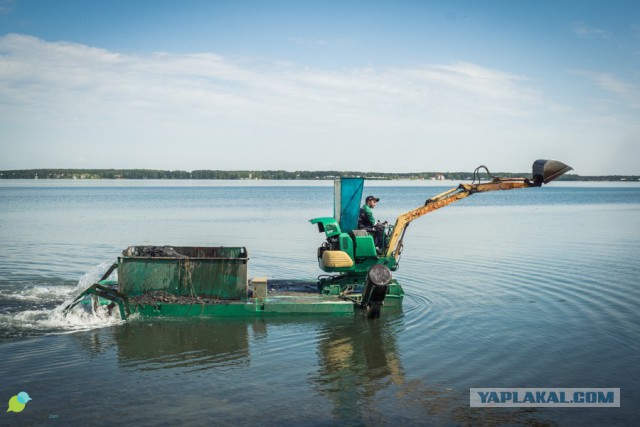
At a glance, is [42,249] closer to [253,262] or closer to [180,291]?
[253,262]

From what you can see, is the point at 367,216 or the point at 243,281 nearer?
the point at 243,281

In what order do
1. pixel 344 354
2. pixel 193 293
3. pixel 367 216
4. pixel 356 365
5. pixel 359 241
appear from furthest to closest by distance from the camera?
pixel 367 216
pixel 359 241
pixel 193 293
pixel 344 354
pixel 356 365

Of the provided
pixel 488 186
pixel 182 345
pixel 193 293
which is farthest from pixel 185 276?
pixel 488 186

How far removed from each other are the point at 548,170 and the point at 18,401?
10.1 metres

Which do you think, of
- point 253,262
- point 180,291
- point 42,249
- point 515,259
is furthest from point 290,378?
point 42,249

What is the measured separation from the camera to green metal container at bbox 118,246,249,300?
506 inches

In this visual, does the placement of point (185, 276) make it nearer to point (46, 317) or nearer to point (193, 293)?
point (193, 293)

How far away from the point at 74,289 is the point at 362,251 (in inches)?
307

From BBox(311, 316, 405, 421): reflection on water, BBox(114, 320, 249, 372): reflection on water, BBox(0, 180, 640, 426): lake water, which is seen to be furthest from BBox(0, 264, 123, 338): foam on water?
BBox(311, 316, 405, 421): reflection on water

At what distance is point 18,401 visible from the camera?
8227 millimetres

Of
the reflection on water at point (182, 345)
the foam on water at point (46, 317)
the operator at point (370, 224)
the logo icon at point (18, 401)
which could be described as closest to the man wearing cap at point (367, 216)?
the operator at point (370, 224)

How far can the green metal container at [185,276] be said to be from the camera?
1286 centimetres

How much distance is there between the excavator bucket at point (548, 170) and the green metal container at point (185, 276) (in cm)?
629

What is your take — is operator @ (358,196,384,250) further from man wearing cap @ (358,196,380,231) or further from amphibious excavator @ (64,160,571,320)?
amphibious excavator @ (64,160,571,320)
